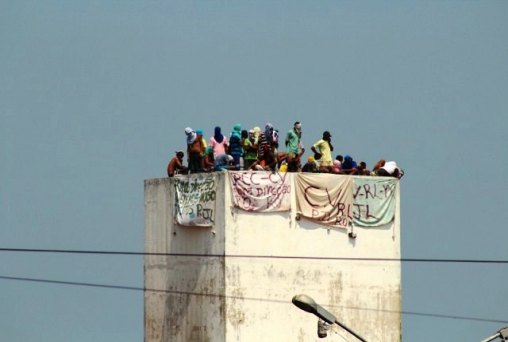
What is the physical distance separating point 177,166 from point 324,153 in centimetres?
427

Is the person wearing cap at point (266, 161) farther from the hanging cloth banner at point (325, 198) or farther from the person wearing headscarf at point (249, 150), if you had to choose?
the hanging cloth banner at point (325, 198)

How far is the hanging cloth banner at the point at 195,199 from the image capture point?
202 feet

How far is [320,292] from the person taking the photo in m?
62.3

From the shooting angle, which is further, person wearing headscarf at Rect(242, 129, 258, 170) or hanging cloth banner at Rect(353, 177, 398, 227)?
hanging cloth banner at Rect(353, 177, 398, 227)

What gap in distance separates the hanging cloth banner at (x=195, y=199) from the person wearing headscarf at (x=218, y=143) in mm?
846

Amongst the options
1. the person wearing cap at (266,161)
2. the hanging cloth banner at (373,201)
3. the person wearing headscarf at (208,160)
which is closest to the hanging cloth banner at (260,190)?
the person wearing cap at (266,161)

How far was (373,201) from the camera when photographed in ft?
211

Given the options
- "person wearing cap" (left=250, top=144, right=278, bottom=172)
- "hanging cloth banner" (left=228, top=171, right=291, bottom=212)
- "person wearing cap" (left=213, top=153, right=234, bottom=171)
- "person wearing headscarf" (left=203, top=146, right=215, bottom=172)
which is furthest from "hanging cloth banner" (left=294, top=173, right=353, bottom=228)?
"person wearing headscarf" (left=203, top=146, right=215, bottom=172)

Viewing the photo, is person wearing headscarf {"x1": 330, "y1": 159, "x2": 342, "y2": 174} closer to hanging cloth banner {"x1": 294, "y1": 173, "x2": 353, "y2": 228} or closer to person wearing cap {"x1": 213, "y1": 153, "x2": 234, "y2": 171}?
hanging cloth banner {"x1": 294, "y1": 173, "x2": 353, "y2": 228}

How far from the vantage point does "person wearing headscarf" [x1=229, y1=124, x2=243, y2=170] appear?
201 ft

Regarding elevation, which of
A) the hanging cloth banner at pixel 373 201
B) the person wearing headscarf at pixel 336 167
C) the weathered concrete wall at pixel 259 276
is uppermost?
the person wearing headscarf at pixel 336 167

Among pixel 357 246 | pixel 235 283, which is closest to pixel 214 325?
pixel 235 283

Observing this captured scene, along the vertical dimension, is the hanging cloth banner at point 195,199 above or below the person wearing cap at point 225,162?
below

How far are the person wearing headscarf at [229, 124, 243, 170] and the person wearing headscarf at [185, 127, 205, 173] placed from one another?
0.94 m
